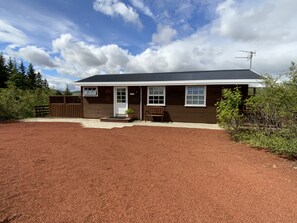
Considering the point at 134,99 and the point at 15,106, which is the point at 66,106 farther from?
the point at 134,99

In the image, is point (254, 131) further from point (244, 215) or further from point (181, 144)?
point (244, 215)

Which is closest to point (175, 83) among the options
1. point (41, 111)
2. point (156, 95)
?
point (156, 95)

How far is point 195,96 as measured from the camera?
11242 millimetres

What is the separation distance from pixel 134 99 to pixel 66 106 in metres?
5.13

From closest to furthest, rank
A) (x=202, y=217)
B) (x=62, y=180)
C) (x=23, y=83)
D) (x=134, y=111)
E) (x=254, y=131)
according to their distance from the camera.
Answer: (x=202, y=217), (x=62, y=180), (x=254, y=131), (x=134, y=111), (x=23, y=83)

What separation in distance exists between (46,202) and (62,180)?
2.41 ft

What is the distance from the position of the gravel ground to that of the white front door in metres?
6.95

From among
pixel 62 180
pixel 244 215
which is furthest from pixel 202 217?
pixel 62 180

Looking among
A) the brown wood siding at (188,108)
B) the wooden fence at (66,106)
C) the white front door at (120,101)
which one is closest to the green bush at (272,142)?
the brown wood siding at (188,108)

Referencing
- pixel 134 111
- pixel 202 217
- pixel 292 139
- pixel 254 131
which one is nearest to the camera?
pixel 202 217

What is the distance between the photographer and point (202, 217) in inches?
99.5

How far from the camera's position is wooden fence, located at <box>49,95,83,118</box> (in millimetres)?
13734

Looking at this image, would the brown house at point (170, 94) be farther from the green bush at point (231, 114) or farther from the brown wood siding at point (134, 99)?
the green bush at point (231, 114)

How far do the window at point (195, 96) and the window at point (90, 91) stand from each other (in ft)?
20.0
